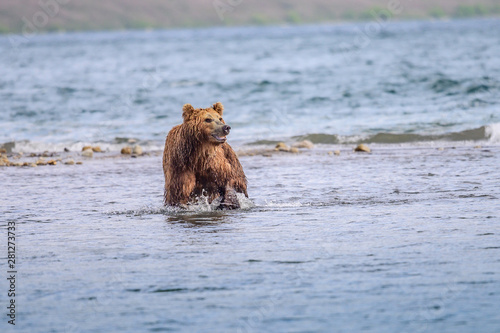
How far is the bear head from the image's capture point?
988 centimetres

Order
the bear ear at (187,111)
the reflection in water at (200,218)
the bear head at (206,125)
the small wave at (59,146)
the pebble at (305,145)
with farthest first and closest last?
the small wave at (59,146), the pebble at (305,145), the bear ear at (187,111), the bear head at (206,125), the reflection in water at (200,218)

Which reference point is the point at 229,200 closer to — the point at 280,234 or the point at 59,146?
the point at 280,234

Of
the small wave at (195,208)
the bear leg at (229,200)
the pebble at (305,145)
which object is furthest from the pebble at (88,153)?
the bear leg at (229,200)

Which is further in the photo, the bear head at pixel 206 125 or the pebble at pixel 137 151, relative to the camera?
the pebble at pixel 137 151

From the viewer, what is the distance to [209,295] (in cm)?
636

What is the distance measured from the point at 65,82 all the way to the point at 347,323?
35.1 m

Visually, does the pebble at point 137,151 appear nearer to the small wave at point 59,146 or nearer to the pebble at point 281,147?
the small wave at point 59,146

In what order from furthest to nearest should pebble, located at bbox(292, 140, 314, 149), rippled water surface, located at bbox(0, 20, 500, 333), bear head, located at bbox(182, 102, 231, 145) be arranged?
pebble, located at bbox(292, 140, 314, 149)
bear head, located at bbox(182, 102, 231, 145)
rippled water surface, located at bbox(0, 20, 500, 333)

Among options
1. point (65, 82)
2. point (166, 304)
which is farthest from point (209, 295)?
point (65, 82)

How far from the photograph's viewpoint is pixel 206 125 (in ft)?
32.6

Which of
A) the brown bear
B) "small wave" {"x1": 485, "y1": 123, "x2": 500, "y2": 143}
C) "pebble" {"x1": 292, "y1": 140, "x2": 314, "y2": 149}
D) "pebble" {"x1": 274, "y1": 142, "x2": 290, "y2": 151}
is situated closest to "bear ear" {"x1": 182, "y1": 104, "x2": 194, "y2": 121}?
the brown bear

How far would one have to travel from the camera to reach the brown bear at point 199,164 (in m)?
9.98

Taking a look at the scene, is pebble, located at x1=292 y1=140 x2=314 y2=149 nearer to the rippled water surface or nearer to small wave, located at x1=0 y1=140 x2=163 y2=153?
the rippled water surface

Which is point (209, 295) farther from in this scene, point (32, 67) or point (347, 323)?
point (32, 67)
